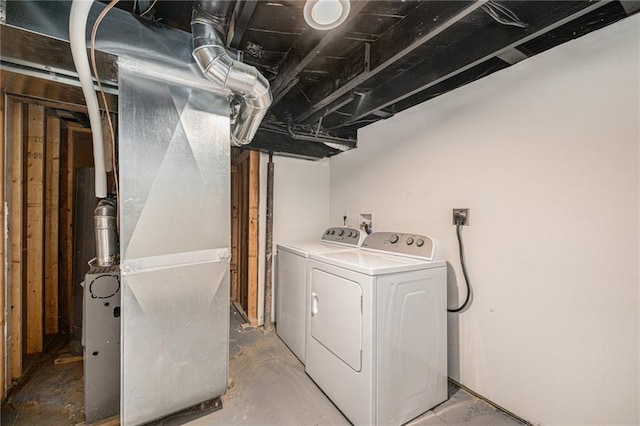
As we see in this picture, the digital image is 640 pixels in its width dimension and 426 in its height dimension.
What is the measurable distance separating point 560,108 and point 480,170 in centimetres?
51

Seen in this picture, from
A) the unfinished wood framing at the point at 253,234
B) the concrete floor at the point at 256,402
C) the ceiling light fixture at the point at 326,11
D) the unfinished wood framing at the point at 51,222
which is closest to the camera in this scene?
the ceiling light fixture at the point at 326,11

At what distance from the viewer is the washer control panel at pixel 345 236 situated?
7.95 ft

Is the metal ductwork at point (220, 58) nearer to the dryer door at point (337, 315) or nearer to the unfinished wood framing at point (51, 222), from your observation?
the dryer door at point (337, 315)

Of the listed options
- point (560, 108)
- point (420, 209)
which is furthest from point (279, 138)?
point (560, 108)

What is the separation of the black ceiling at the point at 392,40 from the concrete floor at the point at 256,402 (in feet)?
7.12

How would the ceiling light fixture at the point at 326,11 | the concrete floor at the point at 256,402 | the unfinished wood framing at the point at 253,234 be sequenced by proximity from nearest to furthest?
the ceiling light fixture at the point at 326,11, the concrete floor at the point at 256,402, the unfinished wood framing at the point at 253,234

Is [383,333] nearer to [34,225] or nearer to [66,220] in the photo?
[34,225]

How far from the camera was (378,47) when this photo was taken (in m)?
1.55

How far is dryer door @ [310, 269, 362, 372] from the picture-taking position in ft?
5.05

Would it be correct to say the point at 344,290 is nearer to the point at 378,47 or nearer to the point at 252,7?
the point at 378,47

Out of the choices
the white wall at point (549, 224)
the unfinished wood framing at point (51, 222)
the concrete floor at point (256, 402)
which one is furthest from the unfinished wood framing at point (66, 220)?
the white wall at point (549, 224)

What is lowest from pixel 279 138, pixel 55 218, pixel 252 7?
pixel 55 218

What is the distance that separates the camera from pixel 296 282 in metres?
2.33

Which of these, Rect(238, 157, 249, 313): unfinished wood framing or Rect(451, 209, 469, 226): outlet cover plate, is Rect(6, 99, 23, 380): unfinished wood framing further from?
Rect(451, 209, 469, 226): outlet cover plate
